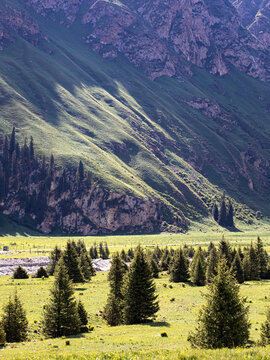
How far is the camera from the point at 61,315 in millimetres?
39469

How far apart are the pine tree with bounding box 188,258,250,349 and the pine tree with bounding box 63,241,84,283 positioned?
1889 inches

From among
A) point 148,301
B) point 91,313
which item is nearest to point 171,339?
point 148,301

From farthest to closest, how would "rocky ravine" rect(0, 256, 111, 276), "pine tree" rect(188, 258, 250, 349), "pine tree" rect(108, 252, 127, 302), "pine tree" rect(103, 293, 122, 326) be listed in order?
"rocky ravine" rect(0, 256, 111, 276)
"pine tree" rect(108, 252, 127, 302)
"pine tree" rect(103, 293, 122, 326)
"pine tree" rect(188, 258, 250, 349)

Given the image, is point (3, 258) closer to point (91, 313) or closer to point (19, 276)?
point (19, 276)

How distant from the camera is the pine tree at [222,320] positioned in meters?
28.5

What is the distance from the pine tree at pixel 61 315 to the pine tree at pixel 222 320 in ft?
50.8

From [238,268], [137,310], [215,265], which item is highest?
[215,265]

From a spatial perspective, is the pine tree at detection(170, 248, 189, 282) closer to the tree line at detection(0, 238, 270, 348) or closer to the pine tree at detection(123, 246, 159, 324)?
the tree line at detection(0, 238, 270, 348)

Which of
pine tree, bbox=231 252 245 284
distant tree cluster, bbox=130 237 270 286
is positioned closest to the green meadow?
pine tree, bbox=231 252 245 284

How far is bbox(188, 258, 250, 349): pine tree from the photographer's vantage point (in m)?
28.5

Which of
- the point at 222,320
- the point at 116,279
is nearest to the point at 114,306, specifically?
the point at 116,279

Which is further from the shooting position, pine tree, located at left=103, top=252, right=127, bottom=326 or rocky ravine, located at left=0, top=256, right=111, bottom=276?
rocky ravine, located at left=0, top=256, right=111, bottom=276

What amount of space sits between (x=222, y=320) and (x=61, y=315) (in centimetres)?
1907

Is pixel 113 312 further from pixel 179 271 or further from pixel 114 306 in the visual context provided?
pixel 179 271
